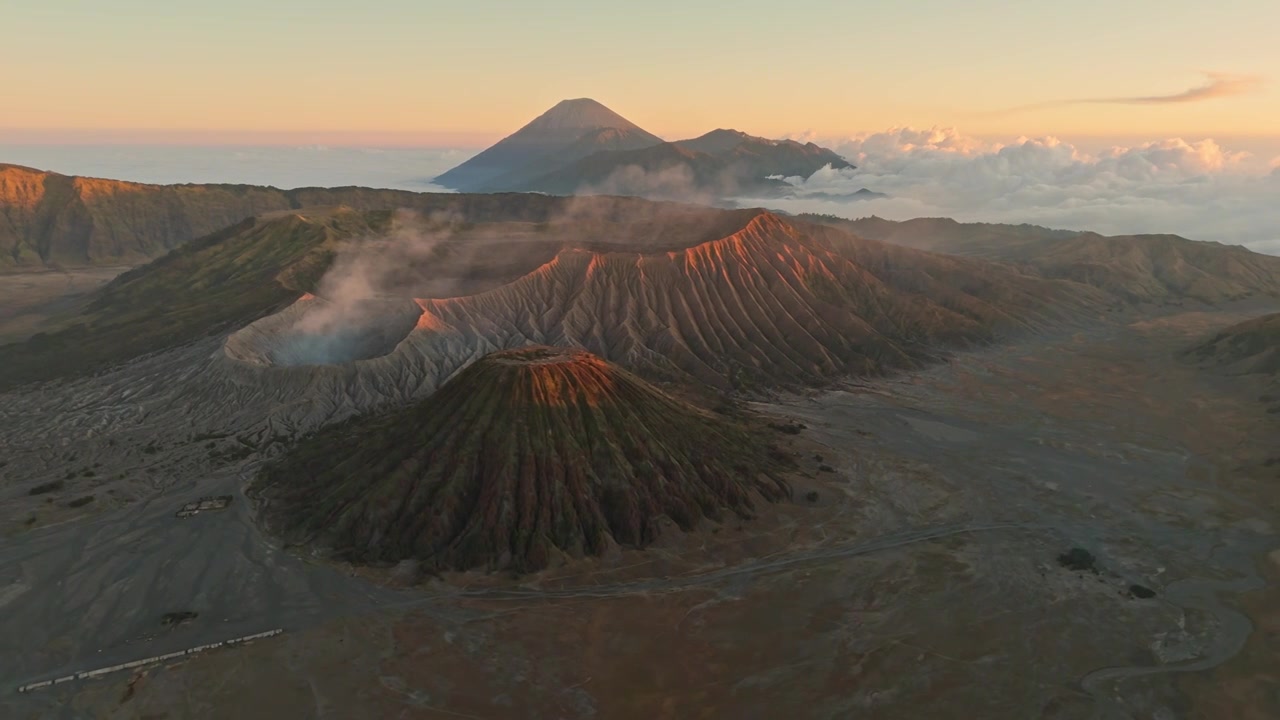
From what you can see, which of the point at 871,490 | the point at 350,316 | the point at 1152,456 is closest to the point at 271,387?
the point at 350,316

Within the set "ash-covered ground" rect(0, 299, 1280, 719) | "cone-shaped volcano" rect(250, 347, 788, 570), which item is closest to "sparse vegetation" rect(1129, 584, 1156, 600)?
"ash-covered ground" rect(0, 299, 1280, 719)

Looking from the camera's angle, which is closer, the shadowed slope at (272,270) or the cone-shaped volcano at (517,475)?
the cone-shaped volcano at (517,475)

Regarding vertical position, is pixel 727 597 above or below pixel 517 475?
below

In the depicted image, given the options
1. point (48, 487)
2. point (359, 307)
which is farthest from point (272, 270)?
point (48, 487)

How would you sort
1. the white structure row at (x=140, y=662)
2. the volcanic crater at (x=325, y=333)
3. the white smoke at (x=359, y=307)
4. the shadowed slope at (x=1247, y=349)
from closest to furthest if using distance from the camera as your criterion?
the white structure row at (x=140, y=662), the volcanic crater at (x=325, y=333), the white smoke at (x=359, y=307), the shadowed slope at (x=1247, y=349)

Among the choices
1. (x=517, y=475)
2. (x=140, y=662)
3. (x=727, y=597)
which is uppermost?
(x=517, y=475)

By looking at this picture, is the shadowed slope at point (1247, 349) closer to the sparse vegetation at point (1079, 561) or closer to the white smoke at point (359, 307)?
the sparse vegetation at point (1079, 561)

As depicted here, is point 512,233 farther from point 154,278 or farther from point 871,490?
point 871,490

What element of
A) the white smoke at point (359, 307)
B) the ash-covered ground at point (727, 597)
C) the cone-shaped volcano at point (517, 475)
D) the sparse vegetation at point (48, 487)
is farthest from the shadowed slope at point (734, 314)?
the sparse vegetation at point (48, 487)

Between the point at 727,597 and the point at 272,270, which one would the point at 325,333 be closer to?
the point at 272,270
